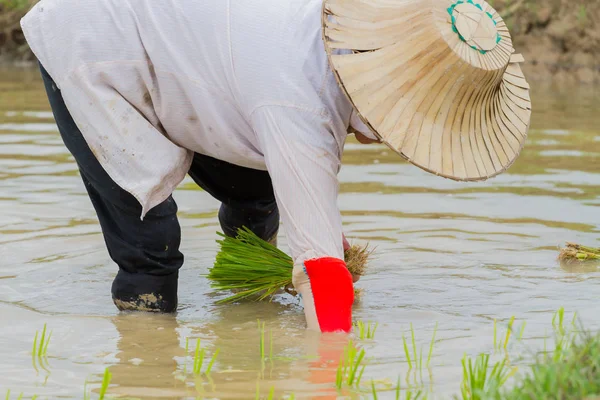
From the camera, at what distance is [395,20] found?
109 inches

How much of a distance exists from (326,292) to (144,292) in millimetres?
773

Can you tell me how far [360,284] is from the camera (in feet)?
12.7

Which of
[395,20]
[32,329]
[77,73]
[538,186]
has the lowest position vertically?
[32,329]

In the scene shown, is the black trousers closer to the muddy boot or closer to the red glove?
the muddy boot

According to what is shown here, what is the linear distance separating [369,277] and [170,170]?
44.6 inches

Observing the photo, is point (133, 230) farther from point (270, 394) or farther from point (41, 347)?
point (270, 394)

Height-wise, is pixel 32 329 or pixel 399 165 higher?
pixel 399 165

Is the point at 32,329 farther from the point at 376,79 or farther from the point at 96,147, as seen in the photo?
the point at 376,79

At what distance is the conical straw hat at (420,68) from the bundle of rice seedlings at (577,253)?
1342 mm

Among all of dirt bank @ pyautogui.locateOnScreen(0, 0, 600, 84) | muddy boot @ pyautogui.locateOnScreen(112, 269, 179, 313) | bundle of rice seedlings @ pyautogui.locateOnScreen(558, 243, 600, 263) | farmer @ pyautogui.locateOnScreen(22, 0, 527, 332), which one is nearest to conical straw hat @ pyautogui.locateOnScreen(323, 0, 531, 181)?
farmer @ pyautogui.locateOnScreen(22, 0, 527, 332)

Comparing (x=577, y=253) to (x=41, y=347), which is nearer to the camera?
(x=41, y=347)

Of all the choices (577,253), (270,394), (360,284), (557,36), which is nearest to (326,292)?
(270,394)

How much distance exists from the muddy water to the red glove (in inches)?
2.1

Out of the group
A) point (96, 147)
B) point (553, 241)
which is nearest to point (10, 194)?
point (96, 147)
